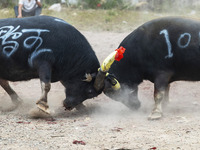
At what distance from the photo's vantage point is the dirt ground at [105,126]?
188 inches

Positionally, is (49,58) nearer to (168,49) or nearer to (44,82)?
(44,82)

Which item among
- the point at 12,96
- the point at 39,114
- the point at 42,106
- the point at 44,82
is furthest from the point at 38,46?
→ the point at 12,96

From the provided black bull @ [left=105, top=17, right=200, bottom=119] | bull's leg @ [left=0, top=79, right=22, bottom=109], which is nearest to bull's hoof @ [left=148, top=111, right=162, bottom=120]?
black bull @ [left=105, top=17, right=200, bottom=119]

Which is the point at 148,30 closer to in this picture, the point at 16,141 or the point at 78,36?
the point at 78,36

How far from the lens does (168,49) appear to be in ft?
20.7

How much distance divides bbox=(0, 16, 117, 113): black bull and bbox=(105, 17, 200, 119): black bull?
1.51ft

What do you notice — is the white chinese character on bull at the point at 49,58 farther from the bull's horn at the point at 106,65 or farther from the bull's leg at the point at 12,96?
the bull's leg at the point at 12,96

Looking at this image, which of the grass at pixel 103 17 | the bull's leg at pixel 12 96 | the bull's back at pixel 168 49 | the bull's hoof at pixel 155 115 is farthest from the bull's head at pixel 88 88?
the grass at pixel 103 17

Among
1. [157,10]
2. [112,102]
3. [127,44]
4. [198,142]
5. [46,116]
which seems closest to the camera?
[198,142]

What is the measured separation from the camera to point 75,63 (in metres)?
6.44

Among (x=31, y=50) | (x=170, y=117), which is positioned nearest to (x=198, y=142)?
(x=170, y=117)

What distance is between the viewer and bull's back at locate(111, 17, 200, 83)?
6273 millimetres

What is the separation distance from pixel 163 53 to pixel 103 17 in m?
7.11

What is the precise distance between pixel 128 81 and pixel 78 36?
105 cm
